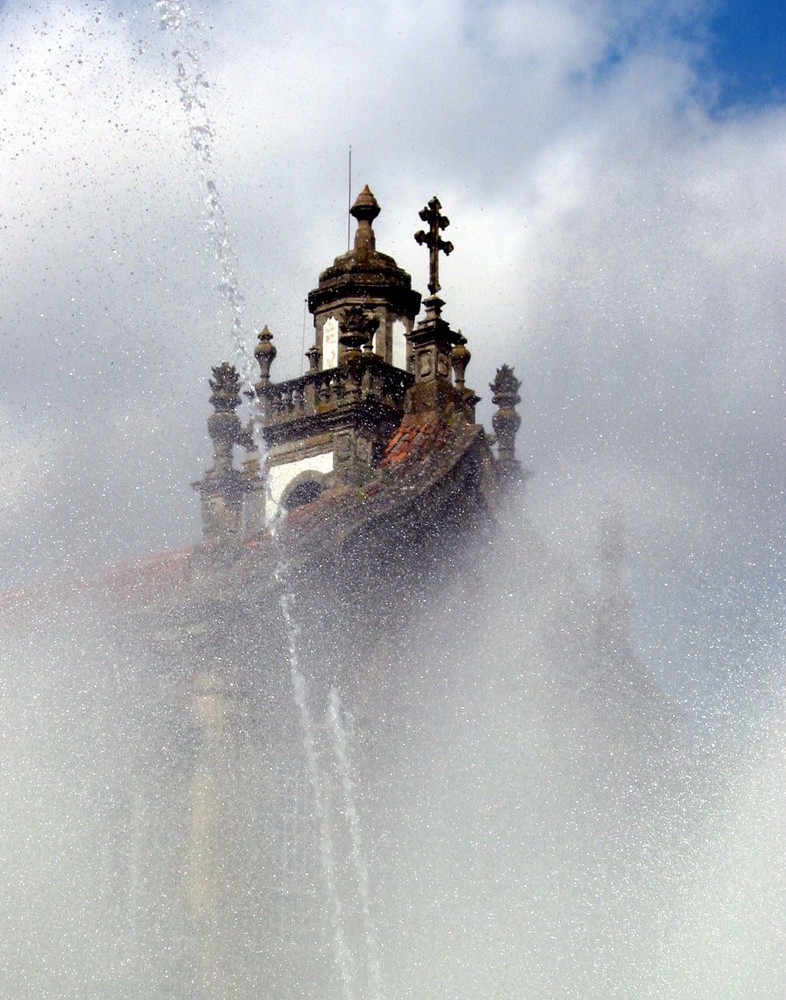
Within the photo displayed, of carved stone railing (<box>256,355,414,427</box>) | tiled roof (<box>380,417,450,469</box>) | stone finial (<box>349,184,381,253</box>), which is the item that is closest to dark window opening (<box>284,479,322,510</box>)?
carved stone railing (<box>256,355,414,427</box>)

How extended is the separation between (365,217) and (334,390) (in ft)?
18.1

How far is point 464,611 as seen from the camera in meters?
28.7

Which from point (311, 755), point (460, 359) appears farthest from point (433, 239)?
point (311, 755)

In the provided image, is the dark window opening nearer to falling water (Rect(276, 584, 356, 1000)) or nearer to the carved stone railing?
the carved stone railing

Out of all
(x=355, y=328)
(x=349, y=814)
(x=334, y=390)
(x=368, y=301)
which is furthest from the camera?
(x=368, y=301)

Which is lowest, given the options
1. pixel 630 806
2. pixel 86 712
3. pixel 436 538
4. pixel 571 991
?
pixel 571 991

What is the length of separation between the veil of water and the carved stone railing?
5.24 metres

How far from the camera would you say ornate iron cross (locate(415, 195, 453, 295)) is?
3312 centimetres

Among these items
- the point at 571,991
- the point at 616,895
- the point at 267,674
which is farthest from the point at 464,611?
the point at 571,991

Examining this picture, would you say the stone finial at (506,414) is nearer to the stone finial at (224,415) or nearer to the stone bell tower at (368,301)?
the stone bell tower at (368,301)

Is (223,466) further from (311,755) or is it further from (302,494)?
(311,755)

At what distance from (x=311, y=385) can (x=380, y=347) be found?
223cm

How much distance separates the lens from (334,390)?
33875 millimetres

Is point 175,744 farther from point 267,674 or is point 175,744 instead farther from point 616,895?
point 616,895
